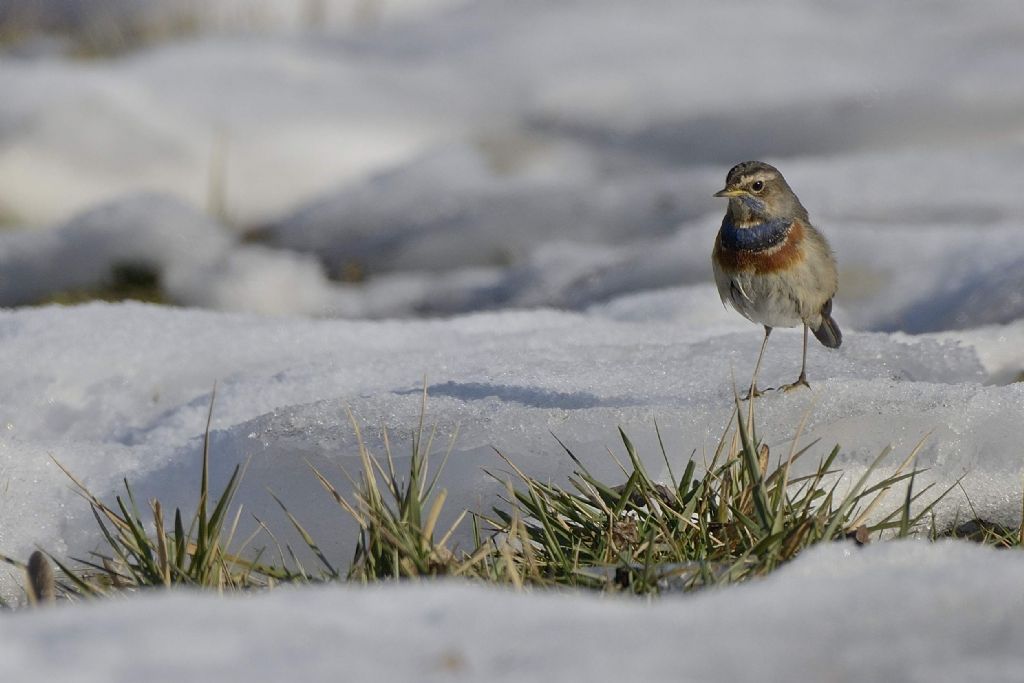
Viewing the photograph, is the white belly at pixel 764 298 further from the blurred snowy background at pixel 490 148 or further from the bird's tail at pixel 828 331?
the blurred snowy background at pixel 490 148

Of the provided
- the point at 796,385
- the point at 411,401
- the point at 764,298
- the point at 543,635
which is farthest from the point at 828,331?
the point at 543,635

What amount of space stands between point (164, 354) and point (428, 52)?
22.4ft

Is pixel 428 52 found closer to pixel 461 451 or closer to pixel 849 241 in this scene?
pixel 849 241

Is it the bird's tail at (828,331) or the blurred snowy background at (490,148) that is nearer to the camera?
the bird's tail at (828,331)

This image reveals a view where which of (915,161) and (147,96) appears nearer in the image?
(915,161)

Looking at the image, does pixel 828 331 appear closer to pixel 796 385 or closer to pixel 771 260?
pixel 771 260

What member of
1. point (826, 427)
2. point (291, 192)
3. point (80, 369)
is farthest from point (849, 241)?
point (291, 192)

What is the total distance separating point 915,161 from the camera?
25.7 ft

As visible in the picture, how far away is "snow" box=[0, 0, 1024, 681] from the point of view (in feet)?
4.92

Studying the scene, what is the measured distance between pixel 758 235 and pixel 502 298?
10.7 feet

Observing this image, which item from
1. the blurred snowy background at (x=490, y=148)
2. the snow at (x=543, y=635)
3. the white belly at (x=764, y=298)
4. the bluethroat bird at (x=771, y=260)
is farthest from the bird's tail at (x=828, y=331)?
the snow at (x=543, y=635)

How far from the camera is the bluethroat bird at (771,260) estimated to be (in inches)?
150

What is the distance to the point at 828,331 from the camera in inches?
159

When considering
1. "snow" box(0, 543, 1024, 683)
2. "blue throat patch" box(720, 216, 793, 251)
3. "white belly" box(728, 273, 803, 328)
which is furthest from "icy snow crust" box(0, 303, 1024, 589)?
"snow" box(0, 543, 1024, 683)
